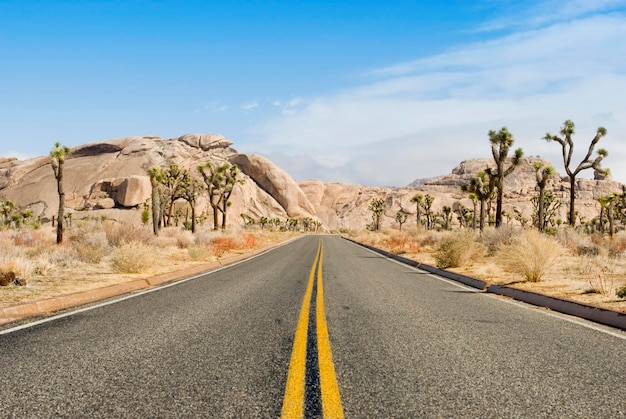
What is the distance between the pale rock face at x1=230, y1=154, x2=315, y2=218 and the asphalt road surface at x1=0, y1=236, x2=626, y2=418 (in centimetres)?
15531

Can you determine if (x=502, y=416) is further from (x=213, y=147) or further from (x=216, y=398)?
(x=213, y=147)

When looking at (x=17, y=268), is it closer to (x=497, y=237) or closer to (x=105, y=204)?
(x=497, y=237)

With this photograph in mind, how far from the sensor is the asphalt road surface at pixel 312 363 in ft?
11.8

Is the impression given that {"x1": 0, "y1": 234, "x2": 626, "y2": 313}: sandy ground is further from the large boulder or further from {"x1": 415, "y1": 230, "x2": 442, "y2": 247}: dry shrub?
the large boulder

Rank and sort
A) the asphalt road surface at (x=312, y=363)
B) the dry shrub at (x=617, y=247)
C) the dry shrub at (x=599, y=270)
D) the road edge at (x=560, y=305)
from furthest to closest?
the dry shrub at (x=617, y=247) → the dry shrub at (x=599, y=270) → the road edge at (x=560, y=305) → the asphalt road surface at (x=312, y=363)

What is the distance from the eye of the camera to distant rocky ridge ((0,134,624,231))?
123438 mm

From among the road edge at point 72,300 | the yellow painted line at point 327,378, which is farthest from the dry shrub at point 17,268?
the yellow painted line at point 327,378

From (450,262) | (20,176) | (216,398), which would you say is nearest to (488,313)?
(216,398)

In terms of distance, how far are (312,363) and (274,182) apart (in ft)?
532

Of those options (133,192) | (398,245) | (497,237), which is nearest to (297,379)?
(497,237)

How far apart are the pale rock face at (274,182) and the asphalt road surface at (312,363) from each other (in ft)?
510

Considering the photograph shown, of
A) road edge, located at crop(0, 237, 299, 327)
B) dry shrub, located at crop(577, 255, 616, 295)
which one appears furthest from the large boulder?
dry shrub, located at crop(577, 255, 616, 295)

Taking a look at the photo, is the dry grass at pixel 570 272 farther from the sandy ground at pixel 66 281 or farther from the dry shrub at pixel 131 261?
the dry shrub at pixel 131 261

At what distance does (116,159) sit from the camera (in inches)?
5945
